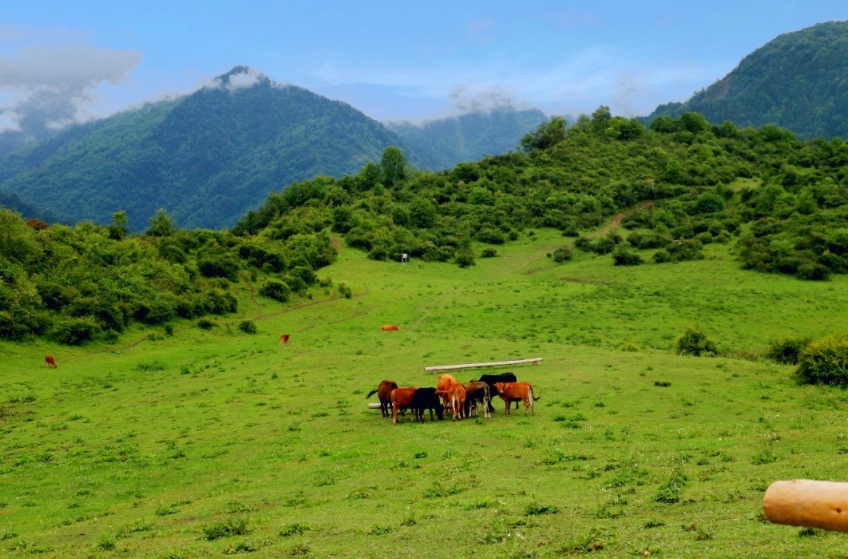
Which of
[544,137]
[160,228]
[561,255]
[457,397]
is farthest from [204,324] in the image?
[544,137]

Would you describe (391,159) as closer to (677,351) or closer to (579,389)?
(677,351)

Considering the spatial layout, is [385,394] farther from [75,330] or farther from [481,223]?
[481,223]

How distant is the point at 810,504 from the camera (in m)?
5.48

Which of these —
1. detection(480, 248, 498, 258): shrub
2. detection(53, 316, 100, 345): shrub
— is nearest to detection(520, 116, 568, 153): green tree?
detection(480, 248, 498, 258): shrub

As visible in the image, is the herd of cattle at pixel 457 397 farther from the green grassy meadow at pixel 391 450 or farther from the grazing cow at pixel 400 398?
the green grassy meadow at pixel 391 450

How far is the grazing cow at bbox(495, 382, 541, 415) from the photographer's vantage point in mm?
23578

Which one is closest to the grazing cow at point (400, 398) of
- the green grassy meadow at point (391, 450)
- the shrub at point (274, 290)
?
the green grassy meadow at point (391, 450)

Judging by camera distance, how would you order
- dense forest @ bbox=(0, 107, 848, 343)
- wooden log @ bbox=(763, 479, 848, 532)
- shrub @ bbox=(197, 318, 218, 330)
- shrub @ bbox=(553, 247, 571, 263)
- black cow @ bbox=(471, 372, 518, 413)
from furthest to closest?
shrub @ bbox=(553, 247, 571, 263) < shrub @ bbox=(197, 318, 218, 330) < dense forest @ bbox=(0, 107, 848, 343) < black cow @ bbox=(471, 372, 518, 413) < wooden log @ bbox=(763, 479, 848, 532)

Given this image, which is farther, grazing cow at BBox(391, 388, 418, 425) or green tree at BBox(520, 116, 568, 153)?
green tree at BBox(520, 116, 568, 153)

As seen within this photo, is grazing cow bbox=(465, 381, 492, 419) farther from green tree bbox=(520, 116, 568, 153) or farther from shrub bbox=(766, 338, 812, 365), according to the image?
green tree bbox=(520, 116, 568, 153)

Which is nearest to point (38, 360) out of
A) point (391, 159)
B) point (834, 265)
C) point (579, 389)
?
point (579, 389)

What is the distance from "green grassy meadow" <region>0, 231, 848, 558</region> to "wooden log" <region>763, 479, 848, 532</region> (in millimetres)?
3750

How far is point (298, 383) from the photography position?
1265 inches

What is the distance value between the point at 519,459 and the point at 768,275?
60.9m
